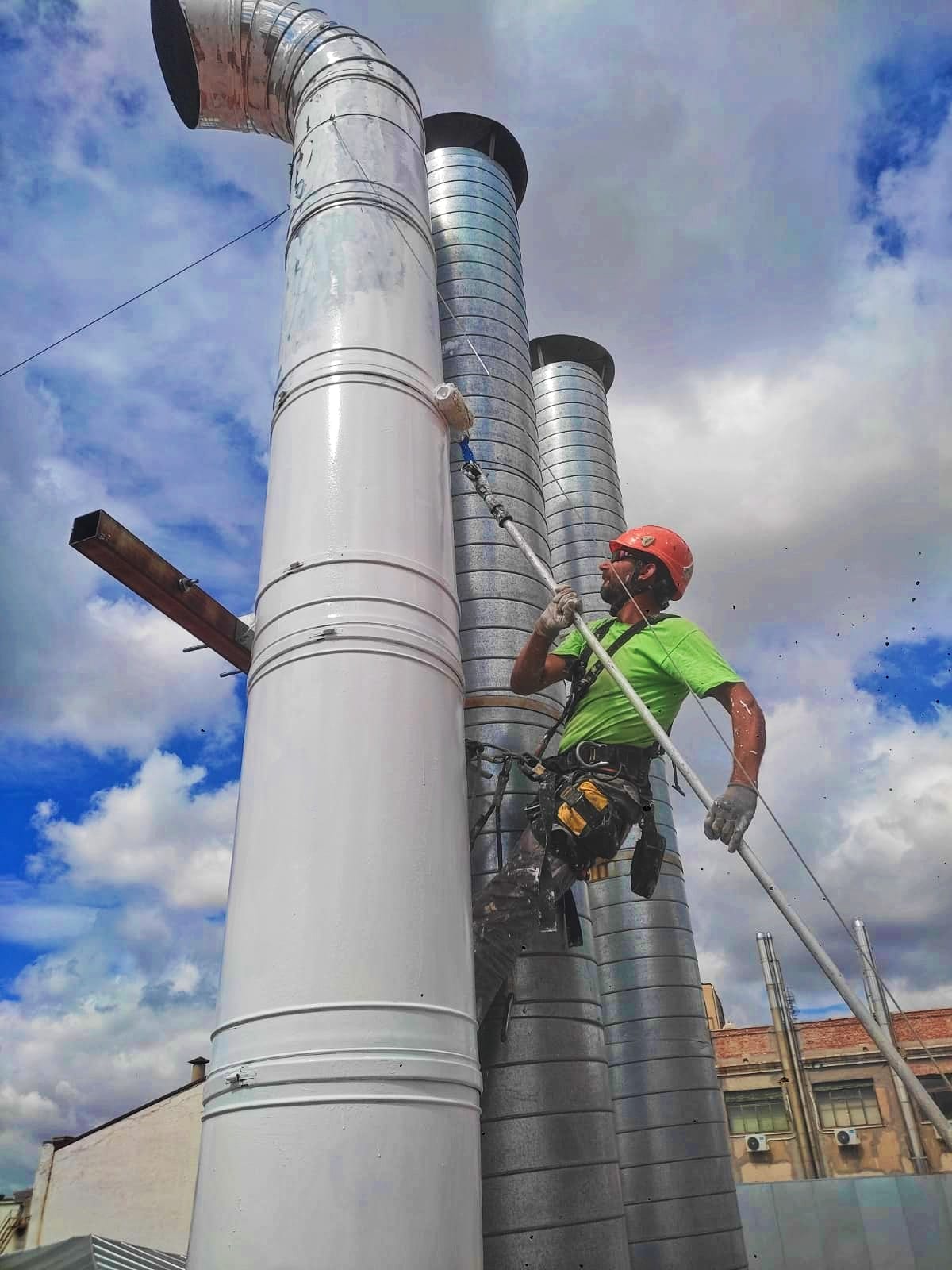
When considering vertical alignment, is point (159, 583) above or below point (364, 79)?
below

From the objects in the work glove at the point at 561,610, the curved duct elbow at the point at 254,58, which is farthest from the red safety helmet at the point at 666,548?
the curved duct elbow at the point at 254,58

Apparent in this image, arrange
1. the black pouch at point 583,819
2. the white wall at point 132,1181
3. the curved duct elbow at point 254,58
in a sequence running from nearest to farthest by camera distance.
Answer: the black pouch at point 583,819, the curved duct elbow at point 254,58, the white wall at point 132,1181

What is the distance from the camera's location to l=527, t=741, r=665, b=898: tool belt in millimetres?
5980

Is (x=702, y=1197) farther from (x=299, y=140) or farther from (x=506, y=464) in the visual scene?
(x=299, y=140)

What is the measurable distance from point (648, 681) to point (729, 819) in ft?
5.28

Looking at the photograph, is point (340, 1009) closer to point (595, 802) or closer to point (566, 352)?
point (595, 802)

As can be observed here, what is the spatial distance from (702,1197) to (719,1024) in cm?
3861

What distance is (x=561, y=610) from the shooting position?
629 centimetres

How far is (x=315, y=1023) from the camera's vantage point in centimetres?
435

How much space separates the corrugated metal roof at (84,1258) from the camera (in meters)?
9.82

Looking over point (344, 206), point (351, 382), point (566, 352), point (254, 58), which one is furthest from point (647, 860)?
point (566, 352)

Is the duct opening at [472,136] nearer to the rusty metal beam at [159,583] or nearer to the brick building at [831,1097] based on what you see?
the rusty metal beam at [159,583]

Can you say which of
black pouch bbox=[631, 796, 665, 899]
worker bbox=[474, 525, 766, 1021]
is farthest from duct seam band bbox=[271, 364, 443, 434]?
black pouch bbox=[631, 796, 665, 899]

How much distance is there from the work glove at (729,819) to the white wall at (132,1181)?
22806mm
